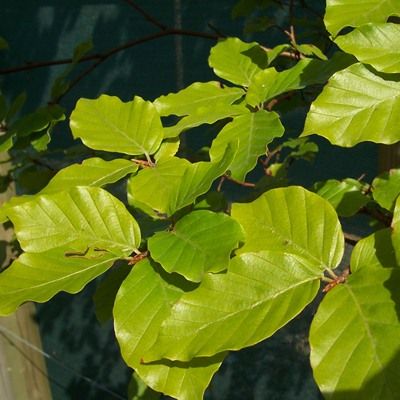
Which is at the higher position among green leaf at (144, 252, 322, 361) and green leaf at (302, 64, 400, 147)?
green leaf at (302, 64, 400, 147)

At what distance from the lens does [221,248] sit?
64 cm

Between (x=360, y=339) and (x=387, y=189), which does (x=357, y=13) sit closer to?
(x=387, y=189)

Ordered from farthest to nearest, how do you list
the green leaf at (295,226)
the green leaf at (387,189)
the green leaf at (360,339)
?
1. the green leaf at (387,189)
2. the green leaf at (295,226)
3. the green leaf at (360,339)

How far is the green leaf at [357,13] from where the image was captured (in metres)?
0.77

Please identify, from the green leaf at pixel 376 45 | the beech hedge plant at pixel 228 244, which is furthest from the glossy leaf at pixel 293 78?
the green leaf at pixel 376 45

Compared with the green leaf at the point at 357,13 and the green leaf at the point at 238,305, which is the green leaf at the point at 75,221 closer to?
the green leaf at the point at 238,305

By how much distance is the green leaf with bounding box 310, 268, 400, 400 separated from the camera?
0.55m

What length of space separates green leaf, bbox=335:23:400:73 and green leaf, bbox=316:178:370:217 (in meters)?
0.24

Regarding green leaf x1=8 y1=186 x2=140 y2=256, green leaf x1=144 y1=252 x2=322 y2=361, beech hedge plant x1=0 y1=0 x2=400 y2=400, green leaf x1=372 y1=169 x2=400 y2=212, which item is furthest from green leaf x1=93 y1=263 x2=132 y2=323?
green leaf x1=372 y1=169 x2=400 y2=212

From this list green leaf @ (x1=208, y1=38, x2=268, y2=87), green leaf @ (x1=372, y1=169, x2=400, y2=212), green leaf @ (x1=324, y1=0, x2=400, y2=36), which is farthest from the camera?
green leaf @ (x1=208, y1=38, x2=268, y2=87)

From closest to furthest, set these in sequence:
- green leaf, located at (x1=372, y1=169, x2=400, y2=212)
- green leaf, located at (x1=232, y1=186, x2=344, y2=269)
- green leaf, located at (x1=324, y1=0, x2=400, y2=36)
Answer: green leaf, located at (x1=232, y1=186, x2=344, y2=269)
green leaf, located at (x1=324, y1=0, x2=400, y2=36)
green leaf, located at (x1=372, y1=169, x2=400, y2=212)

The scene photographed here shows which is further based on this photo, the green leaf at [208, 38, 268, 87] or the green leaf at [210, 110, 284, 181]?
the green leaf at [208, 38, 268, 87]

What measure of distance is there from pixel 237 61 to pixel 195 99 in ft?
0.42

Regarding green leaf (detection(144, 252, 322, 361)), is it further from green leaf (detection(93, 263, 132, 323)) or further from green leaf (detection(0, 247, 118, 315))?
green leaf (detection(93, 263, 132, 323))
